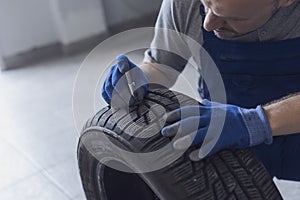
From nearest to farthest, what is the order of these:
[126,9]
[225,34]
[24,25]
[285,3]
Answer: [285,3]
[225,34]
[24,25]
[126,9]

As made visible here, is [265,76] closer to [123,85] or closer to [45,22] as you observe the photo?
[123,85]

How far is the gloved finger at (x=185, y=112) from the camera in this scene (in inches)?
36.6

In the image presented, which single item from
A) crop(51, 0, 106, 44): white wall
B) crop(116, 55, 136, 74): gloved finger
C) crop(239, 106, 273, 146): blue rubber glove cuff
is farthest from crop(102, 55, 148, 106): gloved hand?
crop(51, 0, 106, 44): white wall

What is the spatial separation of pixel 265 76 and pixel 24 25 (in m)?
2.15

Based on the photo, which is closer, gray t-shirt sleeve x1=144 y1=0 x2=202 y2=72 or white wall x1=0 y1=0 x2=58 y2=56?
gray t-shirt sleeve x1=144 y1=0 x2=202 y2=72

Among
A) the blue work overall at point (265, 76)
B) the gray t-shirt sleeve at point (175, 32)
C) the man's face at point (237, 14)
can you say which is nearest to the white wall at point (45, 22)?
the gray t-shirt sleeve at point (175, 32)

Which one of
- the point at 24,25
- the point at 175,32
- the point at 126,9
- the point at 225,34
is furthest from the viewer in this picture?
the point at 126,9

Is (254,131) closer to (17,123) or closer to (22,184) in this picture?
(22,184)

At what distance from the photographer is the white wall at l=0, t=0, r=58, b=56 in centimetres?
297

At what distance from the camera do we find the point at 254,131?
3.05 ft

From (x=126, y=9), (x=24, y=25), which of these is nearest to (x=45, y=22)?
(x=24, y=25)

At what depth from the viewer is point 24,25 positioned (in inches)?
120

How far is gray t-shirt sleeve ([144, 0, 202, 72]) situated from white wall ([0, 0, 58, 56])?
183 centimetres

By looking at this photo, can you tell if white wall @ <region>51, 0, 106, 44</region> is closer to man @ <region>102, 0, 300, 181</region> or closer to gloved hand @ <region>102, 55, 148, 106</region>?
man @ <region>102, 0, 300, 181</region>
